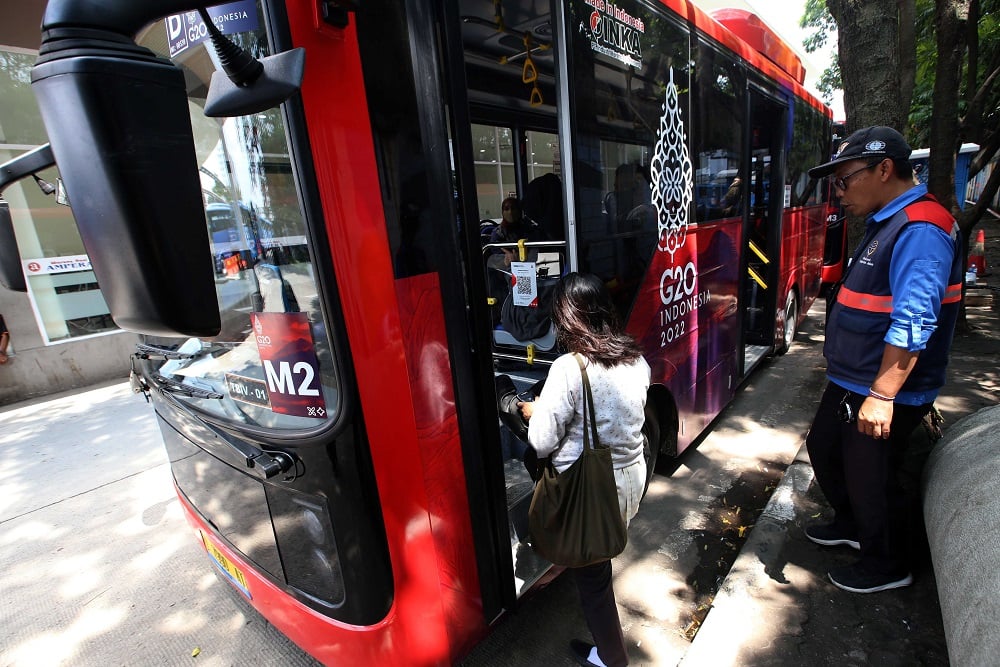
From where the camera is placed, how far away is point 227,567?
80.7 inches

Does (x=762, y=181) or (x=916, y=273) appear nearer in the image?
(x=916, y=273)

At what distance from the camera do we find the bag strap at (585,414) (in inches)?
67.0

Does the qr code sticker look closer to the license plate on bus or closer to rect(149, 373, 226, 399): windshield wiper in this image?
rect(149, 373, 226, 399): windshield wiper

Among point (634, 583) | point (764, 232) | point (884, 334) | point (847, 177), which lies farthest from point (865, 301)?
point (764, 232)

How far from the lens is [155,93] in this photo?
2.89 ft

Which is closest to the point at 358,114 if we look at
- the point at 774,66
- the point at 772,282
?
the point at 774,66

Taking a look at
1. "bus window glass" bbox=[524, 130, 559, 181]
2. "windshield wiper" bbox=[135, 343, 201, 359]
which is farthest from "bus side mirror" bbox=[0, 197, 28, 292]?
"bus window glass" bbox=[524, 130, 559, 181]

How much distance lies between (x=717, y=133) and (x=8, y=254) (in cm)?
354

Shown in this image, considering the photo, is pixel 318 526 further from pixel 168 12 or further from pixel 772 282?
pixel 772 282

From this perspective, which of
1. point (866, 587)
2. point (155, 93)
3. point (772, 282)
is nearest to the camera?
point (155, 93)

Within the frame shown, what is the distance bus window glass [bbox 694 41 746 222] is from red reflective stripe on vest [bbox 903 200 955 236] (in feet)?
3.85

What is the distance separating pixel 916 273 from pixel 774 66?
3.29m

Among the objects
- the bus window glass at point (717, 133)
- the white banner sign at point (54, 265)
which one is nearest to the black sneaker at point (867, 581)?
the bus window glass at point (717, 133)

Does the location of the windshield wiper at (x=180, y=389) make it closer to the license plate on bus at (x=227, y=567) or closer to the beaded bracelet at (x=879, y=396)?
the license plate on bus at (x=227, y=567)
